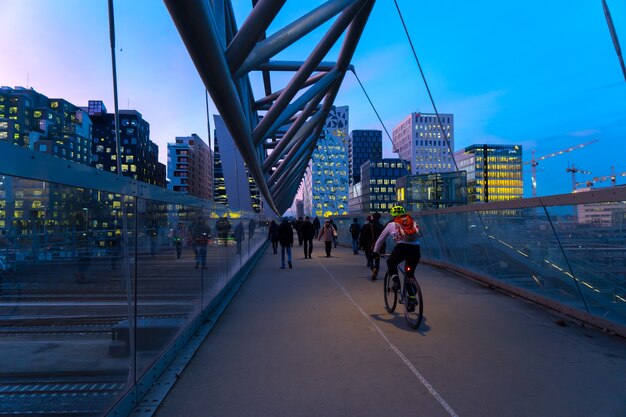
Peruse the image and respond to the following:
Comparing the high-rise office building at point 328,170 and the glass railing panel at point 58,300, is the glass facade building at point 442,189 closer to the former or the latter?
the high-rise office building at point 328,170

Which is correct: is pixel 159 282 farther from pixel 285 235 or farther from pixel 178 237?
pixel 285 235

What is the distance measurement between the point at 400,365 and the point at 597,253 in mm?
3941

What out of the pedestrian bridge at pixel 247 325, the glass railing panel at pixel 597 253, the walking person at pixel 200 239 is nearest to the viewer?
the pedestrian bridge at pixel 247 325

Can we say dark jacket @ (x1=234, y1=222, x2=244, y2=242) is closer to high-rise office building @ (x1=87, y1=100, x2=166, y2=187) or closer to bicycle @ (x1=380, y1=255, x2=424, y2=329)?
bicycle @ (x1=380, y1=255, x2=424, y2=329)

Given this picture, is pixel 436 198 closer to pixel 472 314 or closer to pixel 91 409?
pixel 472 314

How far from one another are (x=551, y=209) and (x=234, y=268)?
24.6 feet

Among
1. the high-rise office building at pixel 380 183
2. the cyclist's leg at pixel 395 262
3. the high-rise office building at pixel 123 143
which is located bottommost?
the cyclist's leg at pixel 395 262

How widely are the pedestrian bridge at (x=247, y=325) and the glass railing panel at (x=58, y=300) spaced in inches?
0.4

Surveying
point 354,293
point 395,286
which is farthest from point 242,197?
point 395,286

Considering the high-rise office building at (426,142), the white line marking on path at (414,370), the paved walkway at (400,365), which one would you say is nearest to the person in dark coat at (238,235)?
the paved walkway at (400,365)

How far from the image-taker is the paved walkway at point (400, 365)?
3631 millimetres

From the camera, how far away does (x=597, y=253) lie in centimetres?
638

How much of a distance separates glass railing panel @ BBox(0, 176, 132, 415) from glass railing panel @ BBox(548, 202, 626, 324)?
6.35m

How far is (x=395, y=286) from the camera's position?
7121 mm
